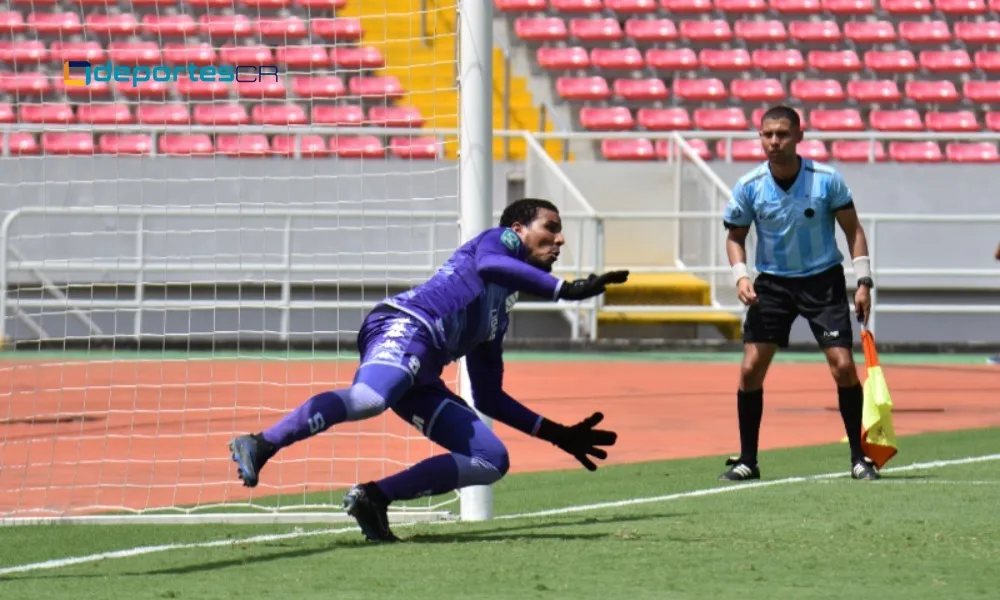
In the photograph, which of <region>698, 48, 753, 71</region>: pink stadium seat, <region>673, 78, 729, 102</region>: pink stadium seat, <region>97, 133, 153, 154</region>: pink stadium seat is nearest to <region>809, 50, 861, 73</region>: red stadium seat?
<region>698, 48, 753, 71</region>: pink stadium seat

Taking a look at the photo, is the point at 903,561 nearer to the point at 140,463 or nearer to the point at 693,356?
the point at 140,463

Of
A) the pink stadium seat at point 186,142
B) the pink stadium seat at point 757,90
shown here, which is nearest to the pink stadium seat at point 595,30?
the pink stadium seat at point 757,90

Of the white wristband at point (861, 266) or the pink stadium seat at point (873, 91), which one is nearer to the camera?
the white wristband at point (861, 266)

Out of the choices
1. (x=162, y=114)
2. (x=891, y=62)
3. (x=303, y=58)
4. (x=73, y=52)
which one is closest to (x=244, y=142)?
(x=303, y=58)

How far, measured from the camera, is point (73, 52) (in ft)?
60.1

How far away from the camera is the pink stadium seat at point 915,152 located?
26.9 m

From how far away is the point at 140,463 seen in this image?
11523mm

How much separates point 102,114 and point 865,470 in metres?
13.5

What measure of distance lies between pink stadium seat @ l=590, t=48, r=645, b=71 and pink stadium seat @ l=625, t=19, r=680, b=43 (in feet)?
0.78

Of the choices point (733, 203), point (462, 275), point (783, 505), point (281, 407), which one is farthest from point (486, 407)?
point (281, 407)

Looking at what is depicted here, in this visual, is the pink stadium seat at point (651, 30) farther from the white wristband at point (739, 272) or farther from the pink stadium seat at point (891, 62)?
the white wristband at point (739, 272)

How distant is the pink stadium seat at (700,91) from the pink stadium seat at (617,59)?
2.03 ft

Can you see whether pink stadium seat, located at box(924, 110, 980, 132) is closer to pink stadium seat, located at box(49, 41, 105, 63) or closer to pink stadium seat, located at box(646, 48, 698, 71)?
pink stadium seat, located at box(646, 48, 698, 71)

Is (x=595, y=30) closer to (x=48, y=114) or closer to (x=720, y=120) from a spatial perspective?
(x=720, y=120)
